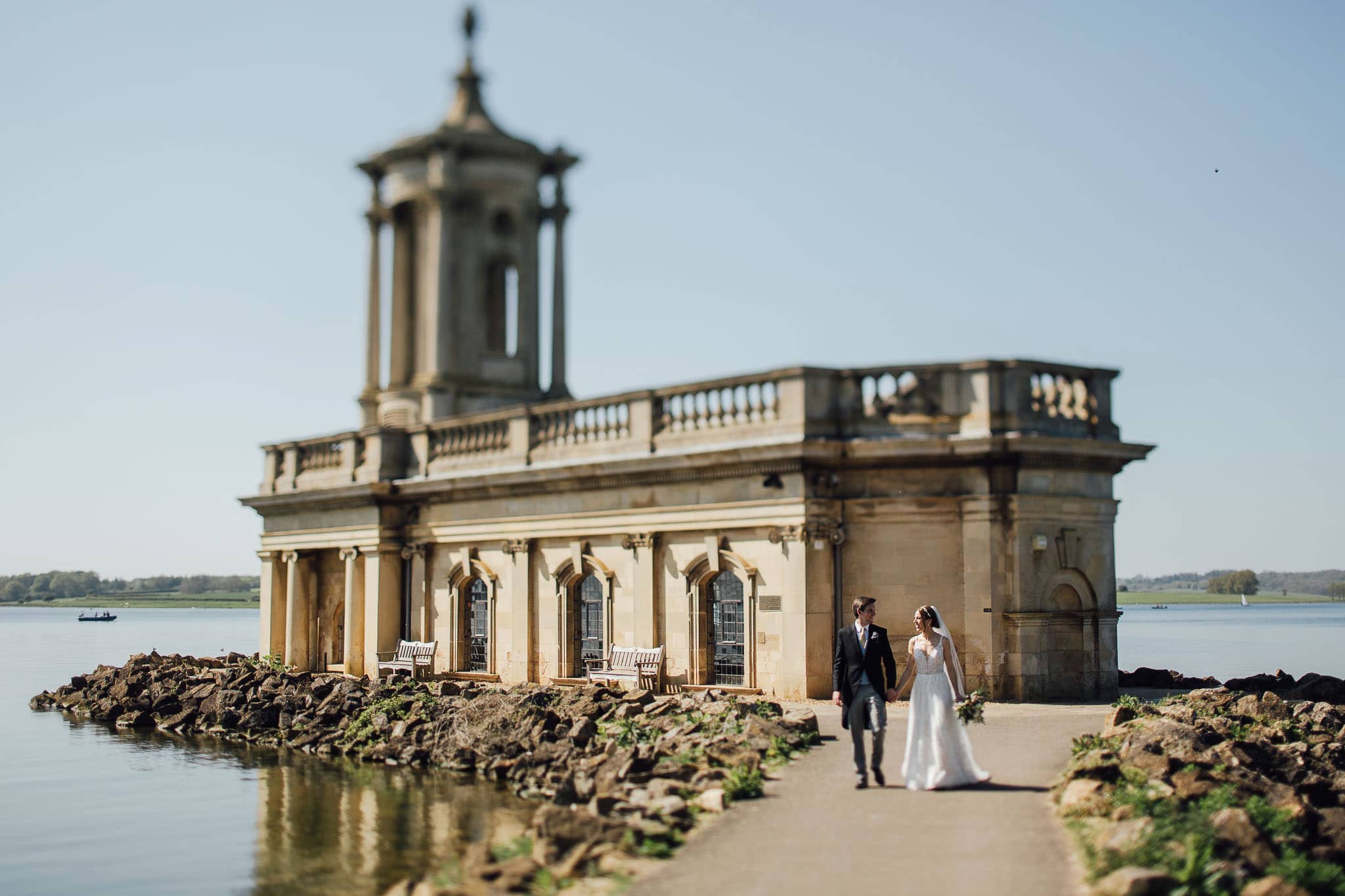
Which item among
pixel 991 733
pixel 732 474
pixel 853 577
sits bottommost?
pixel 991 733

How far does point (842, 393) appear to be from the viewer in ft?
75.8

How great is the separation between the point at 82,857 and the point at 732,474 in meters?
11.4

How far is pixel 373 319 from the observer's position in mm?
35688

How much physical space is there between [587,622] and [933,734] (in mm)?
13483

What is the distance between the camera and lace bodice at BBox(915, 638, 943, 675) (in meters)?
14.3

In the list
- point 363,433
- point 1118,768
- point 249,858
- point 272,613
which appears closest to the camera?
point 1118,768

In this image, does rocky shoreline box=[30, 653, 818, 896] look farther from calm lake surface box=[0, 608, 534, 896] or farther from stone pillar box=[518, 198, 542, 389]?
stone pillar box=[518, 198, 542, 389]

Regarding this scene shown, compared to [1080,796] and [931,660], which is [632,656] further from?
[1080,796]

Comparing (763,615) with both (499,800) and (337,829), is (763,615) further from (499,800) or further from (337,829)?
(337,829)

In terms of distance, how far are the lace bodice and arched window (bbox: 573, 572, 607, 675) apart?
1290cm

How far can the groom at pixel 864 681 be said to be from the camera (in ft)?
47.5

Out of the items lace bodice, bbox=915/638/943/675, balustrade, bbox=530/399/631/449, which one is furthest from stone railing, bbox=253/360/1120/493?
lace bodice, bbox=915/638/943/675

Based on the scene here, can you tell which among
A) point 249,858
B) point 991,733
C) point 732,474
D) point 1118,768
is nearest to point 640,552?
point 732,474

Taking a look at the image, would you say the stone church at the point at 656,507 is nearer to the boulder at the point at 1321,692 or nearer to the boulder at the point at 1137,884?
the boulder at the point at 1321,692
